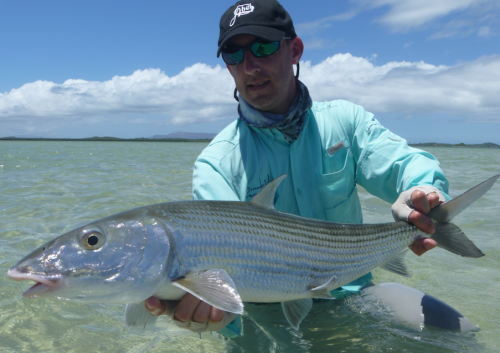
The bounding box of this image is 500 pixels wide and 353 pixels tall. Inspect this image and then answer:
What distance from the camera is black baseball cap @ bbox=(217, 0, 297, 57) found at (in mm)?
3088

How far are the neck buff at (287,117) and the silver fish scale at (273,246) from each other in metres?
0.93

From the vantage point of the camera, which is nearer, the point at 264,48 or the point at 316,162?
the point at 264,48

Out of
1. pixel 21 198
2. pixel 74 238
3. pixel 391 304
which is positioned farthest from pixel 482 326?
pixel 21 198

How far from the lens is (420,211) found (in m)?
2.68

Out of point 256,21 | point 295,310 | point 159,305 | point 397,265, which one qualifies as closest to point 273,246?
point 295,310

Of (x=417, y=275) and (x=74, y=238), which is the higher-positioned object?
(x=74, y=238)

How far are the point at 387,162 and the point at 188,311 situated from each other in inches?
77.4

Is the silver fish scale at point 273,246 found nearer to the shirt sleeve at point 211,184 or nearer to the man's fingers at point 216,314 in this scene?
the man's fingers at point 216,314

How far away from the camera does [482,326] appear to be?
3512 mm

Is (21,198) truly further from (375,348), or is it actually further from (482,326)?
(482,326)

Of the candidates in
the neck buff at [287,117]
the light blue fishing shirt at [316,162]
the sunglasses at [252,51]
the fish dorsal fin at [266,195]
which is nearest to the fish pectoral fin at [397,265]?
the light blue fishing shirt at [316,162]

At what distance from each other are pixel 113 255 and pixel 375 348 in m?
2.24

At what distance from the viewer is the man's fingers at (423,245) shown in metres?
2.75

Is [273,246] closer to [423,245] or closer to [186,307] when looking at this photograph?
[186,307]
